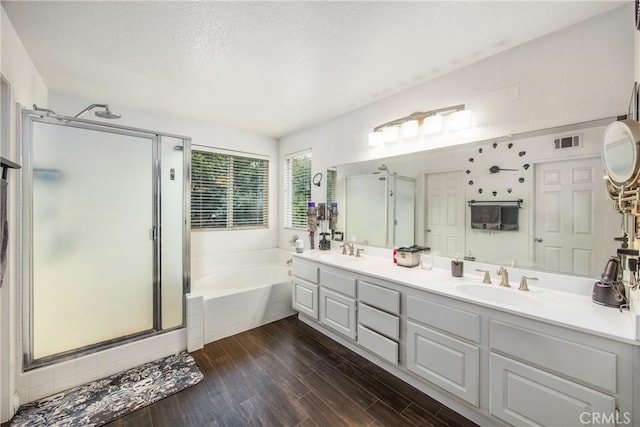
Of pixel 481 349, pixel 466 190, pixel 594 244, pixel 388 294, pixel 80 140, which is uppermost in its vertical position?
pixel 80 140

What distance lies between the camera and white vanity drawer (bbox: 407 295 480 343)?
4.91ft

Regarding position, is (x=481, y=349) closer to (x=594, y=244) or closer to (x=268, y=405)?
(x=594, y=244)

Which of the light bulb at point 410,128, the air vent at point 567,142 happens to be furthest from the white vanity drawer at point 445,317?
the light bulb at point 410,128

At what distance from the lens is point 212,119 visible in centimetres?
330

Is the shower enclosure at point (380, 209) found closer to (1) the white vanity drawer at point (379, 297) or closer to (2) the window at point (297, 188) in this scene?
(1) the white vanity drawer at point (379, 297)

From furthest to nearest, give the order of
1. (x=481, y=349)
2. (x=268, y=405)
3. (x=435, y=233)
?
(x=435, y=233), (x=268, y=405), (x=481, y=349)

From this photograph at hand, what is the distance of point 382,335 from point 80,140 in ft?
9.50

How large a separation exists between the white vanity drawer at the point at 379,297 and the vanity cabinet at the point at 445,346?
108mm

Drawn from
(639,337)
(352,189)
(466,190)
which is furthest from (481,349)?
(352,189)

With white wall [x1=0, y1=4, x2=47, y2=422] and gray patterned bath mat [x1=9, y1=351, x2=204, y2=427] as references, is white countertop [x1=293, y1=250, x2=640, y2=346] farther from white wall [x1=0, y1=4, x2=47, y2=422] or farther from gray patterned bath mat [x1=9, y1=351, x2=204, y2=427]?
white wall [x1=0, y1=4, x2=47, y2=422]

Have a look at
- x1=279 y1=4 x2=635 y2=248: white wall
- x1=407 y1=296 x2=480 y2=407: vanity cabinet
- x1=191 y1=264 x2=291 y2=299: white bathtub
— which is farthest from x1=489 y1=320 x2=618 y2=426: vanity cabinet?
x1=191 y1=264 x2=291 y2=299: white bathtub

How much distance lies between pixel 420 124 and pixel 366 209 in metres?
1.05

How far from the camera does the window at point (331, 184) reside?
3232 mm

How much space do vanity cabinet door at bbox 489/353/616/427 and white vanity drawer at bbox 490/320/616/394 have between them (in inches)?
1.7
